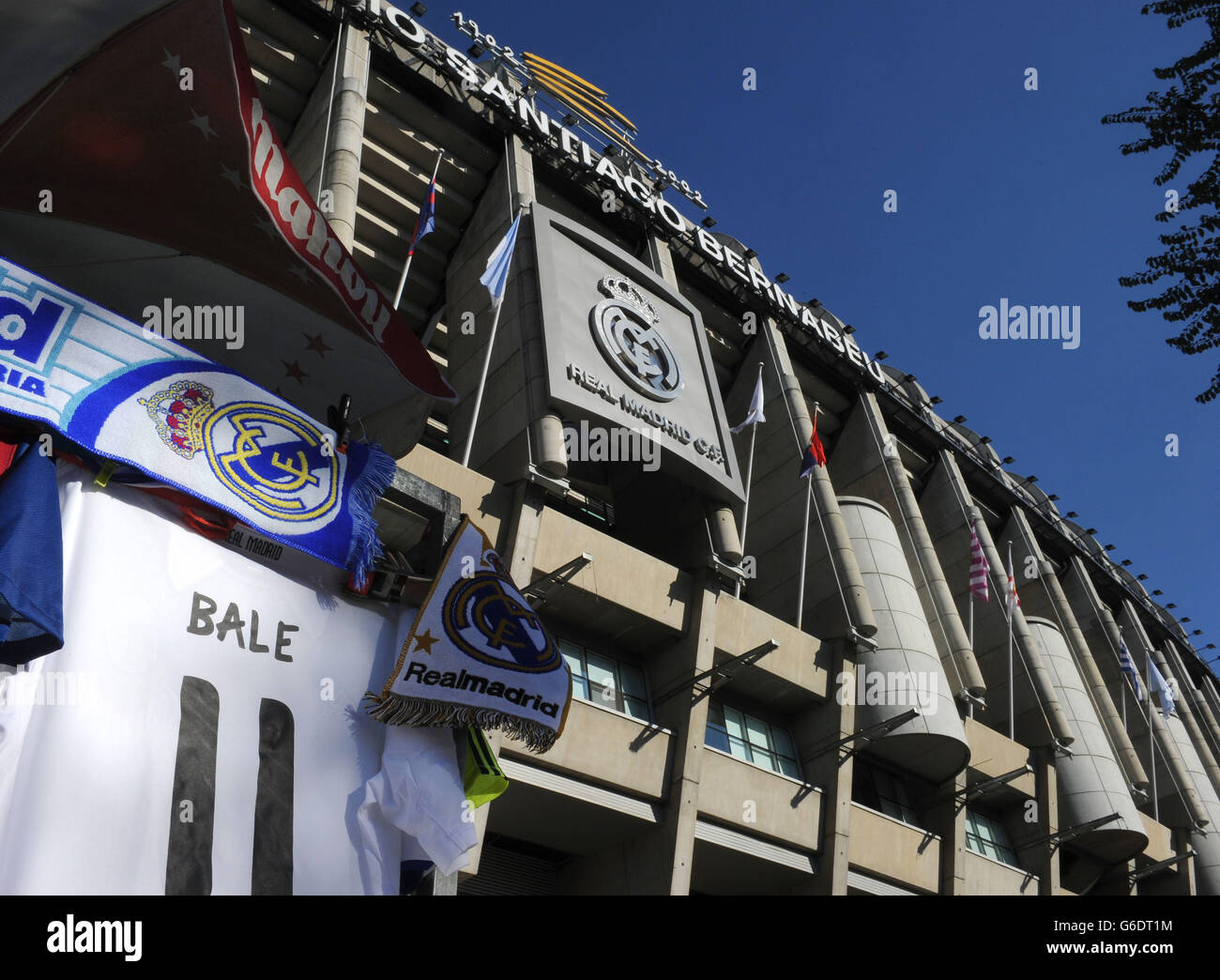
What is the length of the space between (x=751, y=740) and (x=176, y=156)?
19.7m

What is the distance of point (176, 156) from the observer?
1415 centimetres

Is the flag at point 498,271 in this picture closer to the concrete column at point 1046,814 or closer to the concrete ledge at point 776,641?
the concrete ledge at point 776,641

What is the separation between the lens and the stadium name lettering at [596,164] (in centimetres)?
3222

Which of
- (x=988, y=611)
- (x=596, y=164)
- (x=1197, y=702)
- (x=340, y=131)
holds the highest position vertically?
(x=596, y=164)

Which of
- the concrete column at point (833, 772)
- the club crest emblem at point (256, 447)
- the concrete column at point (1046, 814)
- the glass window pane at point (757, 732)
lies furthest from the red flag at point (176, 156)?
the concrete column at point (1046, 814)

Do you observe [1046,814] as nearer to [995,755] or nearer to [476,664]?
[995,755]

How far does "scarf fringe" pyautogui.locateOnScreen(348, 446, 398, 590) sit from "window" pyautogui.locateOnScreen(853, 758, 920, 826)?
65.7ft

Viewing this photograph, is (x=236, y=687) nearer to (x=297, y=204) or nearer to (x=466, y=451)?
(x=297, y=204)

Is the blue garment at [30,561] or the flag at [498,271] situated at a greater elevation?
the flag at [498,271]

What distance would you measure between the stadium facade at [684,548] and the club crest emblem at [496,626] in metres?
3.29

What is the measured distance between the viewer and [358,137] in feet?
90.2

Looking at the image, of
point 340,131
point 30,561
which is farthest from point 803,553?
point 30,561

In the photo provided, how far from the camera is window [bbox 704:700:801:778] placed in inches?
1087
